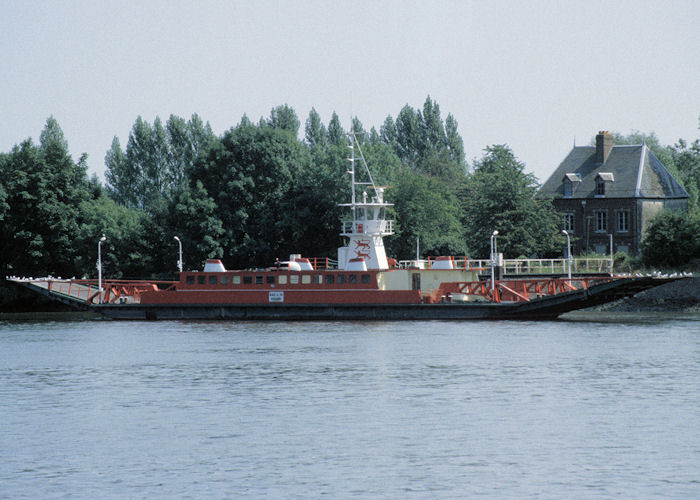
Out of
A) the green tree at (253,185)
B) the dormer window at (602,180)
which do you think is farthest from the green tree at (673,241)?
the green tree at (253,185)

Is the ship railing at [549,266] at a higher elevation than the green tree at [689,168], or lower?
lower

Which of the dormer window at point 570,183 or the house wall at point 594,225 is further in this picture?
the dormer window at point 570,183

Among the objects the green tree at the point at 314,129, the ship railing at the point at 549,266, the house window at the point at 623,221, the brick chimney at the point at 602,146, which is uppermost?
the green tree at the point at 314,129

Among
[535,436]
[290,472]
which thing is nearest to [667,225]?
[535,436]

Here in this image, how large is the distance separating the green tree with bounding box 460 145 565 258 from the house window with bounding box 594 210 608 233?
3.13m

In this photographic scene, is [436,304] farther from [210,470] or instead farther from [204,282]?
[210,470]

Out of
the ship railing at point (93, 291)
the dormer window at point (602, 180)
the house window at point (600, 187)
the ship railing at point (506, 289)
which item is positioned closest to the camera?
the ship railing at point (506, 289)

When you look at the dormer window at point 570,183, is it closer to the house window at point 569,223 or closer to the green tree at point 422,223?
the house window at point 569,223

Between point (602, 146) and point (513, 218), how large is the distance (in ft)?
41.5

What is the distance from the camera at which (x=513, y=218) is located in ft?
281

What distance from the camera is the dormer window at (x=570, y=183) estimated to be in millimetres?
91438

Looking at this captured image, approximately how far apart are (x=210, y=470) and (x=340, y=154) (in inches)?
2619

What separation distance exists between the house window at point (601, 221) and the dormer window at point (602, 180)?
162 cm

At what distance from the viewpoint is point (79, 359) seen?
45.7 meters
